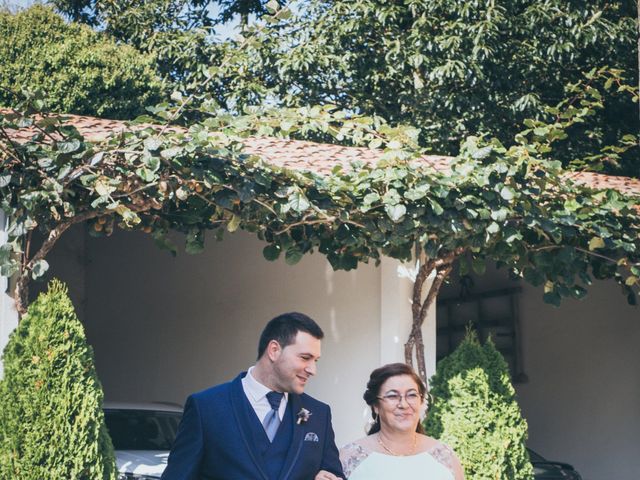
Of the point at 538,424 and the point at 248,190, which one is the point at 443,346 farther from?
the point at 248,190

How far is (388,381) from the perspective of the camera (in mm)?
5473

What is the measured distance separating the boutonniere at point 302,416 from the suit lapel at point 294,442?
0.01 meters

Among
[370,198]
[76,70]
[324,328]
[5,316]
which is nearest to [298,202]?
[370,198]

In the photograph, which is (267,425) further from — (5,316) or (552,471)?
(552,471)

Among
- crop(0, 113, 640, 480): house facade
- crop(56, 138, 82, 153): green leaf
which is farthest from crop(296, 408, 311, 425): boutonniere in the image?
crop(0, 113, 640, 480): house facade

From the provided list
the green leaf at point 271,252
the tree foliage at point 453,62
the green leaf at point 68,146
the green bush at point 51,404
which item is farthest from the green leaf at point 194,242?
the tree foliage at point 453,62

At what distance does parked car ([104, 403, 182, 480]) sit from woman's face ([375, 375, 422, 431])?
13.5 feet

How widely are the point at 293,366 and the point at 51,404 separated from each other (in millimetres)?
4099

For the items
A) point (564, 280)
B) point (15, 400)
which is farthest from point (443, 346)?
point (15, 400)

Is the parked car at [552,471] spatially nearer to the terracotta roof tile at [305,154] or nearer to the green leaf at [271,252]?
the terracotta roof tile at [305,154]

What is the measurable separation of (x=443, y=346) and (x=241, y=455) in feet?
47.8

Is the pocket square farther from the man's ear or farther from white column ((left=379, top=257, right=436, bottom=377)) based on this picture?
white column ((left=379, top=257, right=436, bottom=377))

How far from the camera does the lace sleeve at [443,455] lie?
18.6 feet

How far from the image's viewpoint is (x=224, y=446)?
3783 millimetres
